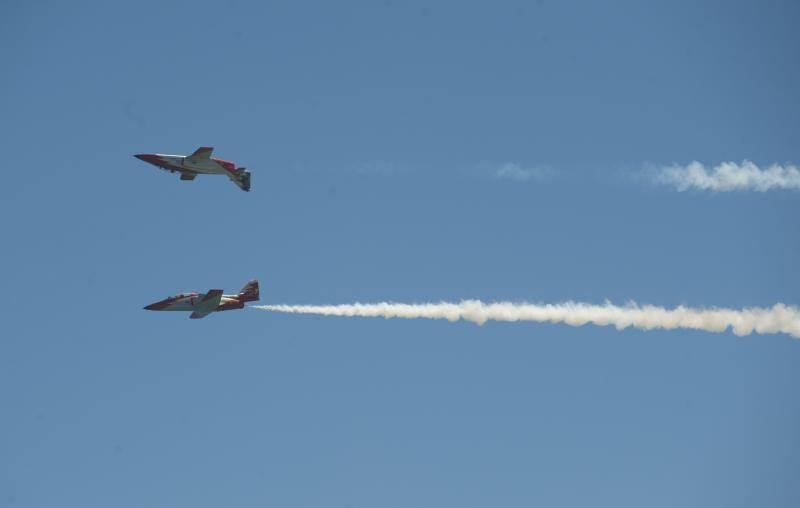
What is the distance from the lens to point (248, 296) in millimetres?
99125

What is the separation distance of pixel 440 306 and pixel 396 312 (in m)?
4.51

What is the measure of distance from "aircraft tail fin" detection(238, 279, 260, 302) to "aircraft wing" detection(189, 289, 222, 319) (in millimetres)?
2826

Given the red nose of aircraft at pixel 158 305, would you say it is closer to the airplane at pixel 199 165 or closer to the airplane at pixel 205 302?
the airplane at pixel 205 302

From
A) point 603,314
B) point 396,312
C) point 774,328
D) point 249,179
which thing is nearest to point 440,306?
point 396,312

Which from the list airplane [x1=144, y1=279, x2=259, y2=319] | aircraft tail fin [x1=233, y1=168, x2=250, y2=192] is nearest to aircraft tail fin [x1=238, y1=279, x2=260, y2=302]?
airplane [x1=144, y1=279, x2=259, y2=319]

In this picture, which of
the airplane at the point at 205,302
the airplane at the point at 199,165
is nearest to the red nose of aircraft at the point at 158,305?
the airplane at the point at 205,302

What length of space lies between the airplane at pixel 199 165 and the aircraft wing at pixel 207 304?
440 inches

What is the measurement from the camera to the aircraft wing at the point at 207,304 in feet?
316

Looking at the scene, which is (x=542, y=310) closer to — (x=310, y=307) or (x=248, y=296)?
(x=310, y=307)

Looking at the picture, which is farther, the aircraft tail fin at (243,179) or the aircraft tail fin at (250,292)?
the aircraft tail fin at (250,292)

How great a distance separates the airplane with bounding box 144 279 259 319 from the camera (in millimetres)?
96625

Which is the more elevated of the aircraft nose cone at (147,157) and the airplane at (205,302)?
the aircraft nose cone at (147,157)

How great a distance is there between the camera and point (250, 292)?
9938cm

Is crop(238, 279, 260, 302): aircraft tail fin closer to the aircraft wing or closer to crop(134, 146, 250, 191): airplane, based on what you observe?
the aircraft wing
